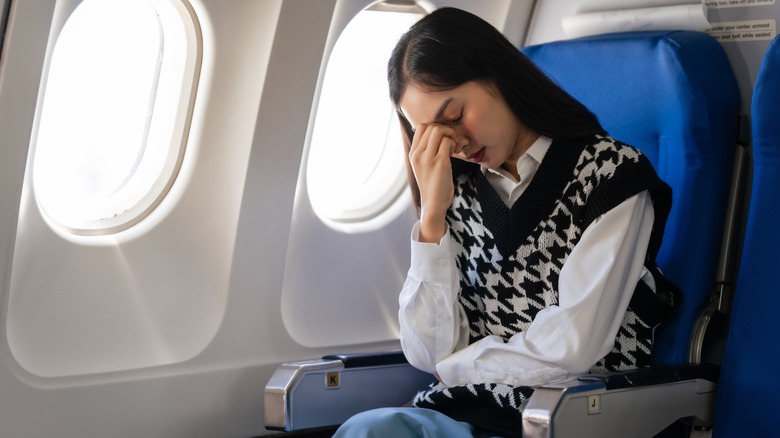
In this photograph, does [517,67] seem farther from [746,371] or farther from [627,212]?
[746,371]

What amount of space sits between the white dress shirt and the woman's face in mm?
89

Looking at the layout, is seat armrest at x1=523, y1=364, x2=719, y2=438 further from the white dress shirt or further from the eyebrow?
the eyebrow

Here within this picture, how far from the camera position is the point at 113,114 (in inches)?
126

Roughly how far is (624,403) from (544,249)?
445mm

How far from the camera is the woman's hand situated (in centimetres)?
238

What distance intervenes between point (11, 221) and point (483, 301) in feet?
4.23

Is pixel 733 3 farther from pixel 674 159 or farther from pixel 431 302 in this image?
pixel 431 302

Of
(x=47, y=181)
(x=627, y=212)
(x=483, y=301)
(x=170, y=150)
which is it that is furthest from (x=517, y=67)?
(x=47, y=181)

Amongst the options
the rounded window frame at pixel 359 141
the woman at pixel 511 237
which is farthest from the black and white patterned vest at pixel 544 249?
the rounded window frame at pixel 359 141

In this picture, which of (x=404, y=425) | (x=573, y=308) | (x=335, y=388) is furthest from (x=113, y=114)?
(x=573, y=308)

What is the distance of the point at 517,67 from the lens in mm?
2332

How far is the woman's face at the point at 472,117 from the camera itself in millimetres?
2303

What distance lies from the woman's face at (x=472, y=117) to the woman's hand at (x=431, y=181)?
0.04 metres

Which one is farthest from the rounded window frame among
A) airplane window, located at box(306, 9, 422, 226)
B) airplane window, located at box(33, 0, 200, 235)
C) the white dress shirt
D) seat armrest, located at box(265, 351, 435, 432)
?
the white dress shirt
